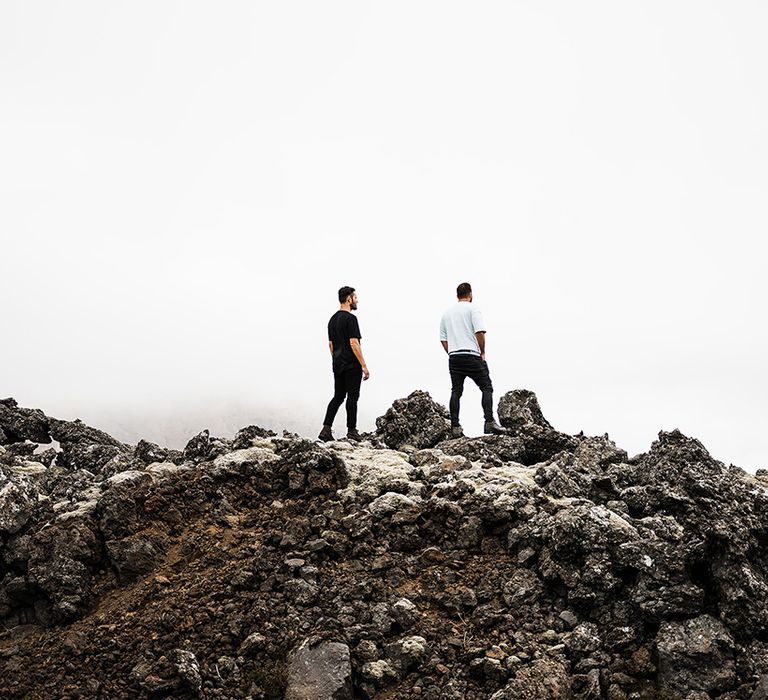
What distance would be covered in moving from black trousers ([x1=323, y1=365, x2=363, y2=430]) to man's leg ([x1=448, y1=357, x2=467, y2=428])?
1.95 m

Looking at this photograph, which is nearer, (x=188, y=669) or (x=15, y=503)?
(x=188, y=669)

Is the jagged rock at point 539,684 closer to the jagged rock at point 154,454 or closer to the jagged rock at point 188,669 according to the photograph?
the jagged rock at point 188,669

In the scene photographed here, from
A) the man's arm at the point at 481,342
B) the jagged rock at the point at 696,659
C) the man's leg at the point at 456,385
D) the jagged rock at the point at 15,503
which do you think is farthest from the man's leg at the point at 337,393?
the jagged rock at the point at 696,659

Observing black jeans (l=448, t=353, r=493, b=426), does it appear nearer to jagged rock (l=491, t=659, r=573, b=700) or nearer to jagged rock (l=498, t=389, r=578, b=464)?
jagged rock (l=498, t=389, r=578, b=464)

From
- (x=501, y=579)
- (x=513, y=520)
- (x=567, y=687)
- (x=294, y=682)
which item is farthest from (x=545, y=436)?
(x=294, y=682)

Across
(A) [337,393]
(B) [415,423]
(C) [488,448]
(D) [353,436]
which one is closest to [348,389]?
(A) [337,393]

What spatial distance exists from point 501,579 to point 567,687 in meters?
1.81

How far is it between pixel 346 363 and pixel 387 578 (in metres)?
6.13

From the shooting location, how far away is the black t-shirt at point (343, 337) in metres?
15.8

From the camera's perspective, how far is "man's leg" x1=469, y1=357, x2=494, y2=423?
16078 mm

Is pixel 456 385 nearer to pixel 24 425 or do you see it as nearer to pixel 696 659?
pixel 696 659

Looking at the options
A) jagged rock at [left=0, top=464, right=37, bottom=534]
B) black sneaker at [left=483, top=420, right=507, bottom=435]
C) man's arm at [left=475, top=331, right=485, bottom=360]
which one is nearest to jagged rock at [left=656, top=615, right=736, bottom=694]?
black sneaker at [left=483, top=420, right=507, bottom=435]

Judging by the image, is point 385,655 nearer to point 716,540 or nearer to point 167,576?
point 167,576

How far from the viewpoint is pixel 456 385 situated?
53.2 feet
